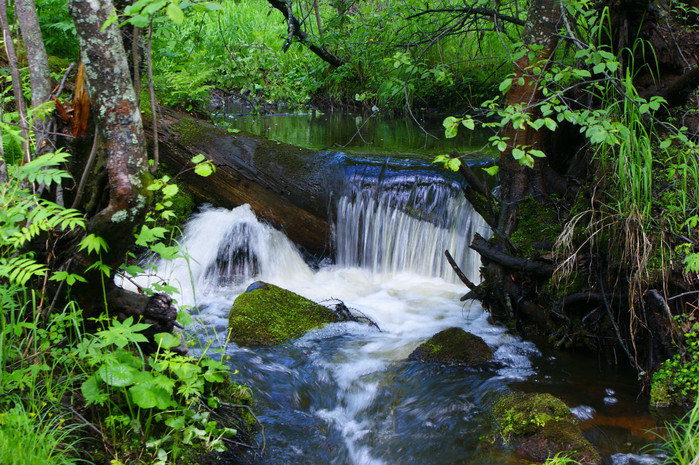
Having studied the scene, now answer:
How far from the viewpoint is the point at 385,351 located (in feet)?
16.7

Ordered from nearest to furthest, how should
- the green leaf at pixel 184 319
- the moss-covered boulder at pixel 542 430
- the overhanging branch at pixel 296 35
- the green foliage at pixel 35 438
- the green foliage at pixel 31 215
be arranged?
the green foliage at pixel 35 438 < the green foliage at pixel 31 215 < the green leaf at pixel 184 319 < the moss-covered boulder at pixel 542 430 < the overhanging branch at pixel 296 35

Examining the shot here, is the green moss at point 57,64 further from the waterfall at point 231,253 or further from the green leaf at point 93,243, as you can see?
the green leaf at point 93,243

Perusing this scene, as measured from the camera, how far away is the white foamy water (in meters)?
4.05

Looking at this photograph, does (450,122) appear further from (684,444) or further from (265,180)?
(265,180)

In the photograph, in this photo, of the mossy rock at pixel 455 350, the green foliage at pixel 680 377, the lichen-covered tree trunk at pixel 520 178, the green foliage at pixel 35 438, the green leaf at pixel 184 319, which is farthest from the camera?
the lichen-covered tree trunk at pixel 520 178

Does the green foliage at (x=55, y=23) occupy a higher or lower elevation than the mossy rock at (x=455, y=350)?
higher

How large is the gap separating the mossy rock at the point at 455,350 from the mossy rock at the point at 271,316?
1.15m

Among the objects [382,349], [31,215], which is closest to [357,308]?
[382,349]

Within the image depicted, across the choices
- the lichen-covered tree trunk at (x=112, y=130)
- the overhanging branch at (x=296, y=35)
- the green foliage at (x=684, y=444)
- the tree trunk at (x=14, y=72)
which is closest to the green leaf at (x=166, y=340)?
the lichen-covered tree trunk at (x=112, y=130)

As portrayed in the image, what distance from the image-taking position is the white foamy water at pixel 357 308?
13.3ft

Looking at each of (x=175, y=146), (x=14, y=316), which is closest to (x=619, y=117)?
(x=14, y=316)

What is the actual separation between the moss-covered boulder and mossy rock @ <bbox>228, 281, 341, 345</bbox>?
2.24m

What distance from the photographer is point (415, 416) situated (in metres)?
4.05

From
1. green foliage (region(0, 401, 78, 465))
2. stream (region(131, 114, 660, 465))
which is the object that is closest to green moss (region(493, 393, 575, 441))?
stream (region(131, 114, 660, 465))
